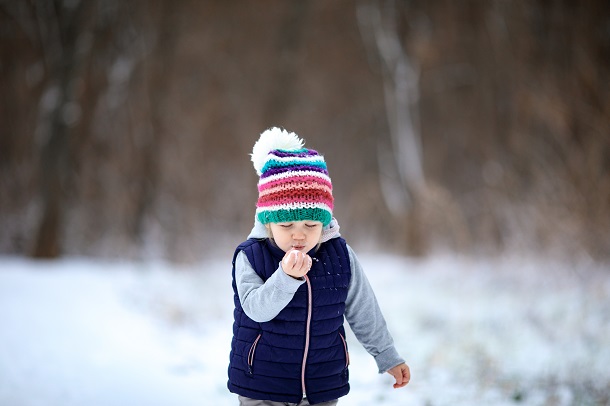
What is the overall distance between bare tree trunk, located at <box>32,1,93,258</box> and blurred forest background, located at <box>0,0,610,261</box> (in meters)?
0.03

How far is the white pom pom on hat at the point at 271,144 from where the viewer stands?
2402mm

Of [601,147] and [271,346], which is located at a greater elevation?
[601,147]

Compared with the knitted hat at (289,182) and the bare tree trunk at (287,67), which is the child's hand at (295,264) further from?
the bare tree trunk at (287,67)

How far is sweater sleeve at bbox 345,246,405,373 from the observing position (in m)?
2.34

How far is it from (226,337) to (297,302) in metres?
3.86

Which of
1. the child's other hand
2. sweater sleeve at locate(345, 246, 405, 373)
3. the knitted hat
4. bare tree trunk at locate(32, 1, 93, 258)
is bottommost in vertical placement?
the child's other hand

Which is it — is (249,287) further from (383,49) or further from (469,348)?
(383,49)

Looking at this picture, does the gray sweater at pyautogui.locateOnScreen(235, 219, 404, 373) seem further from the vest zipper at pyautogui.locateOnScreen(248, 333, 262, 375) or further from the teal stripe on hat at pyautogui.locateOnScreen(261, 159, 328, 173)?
the teal stripe on hat at pyautogui.locateOnScreen(261, 159, 328, 173)

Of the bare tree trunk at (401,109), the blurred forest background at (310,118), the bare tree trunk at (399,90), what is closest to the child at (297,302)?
the blurred forest background at (310,118)

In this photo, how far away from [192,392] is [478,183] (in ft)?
45.6

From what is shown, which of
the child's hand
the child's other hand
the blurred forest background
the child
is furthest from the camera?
the blurred forest background

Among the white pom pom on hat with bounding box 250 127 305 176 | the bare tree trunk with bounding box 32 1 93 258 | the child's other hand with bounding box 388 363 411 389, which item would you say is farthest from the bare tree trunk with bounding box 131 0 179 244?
the child's other hand with bounding box 388 363 411 389

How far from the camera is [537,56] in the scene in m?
11.7

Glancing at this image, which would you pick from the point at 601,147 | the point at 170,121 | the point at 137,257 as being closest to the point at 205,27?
the point at 170,121
